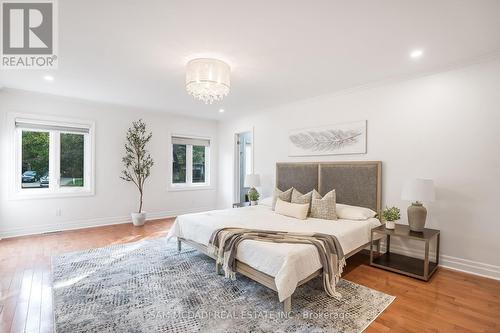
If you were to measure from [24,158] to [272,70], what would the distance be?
186 inches

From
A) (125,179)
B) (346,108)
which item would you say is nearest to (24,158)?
(125,179)

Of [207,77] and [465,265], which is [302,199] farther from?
[207,77]

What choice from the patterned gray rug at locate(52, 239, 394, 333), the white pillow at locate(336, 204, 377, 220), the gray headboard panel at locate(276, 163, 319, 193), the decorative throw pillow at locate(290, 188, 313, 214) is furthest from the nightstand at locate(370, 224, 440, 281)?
the gray headboard panel at locate(276, 163, 319, 193)

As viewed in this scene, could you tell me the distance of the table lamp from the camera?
2.86 m

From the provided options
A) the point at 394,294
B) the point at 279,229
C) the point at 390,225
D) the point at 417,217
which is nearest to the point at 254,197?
the point at 279,229

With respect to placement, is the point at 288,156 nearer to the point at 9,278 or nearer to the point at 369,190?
the point at 369,190

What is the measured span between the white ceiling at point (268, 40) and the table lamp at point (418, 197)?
1.48m

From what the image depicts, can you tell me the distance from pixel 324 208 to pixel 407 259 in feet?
4.05

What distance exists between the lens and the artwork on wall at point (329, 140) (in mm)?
3869

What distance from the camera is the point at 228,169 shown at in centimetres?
656

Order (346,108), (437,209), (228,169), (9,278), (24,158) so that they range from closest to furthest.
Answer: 1. (9,278)
2. (437,209)
3. (346,108)
4. (24,158)
5. (228,169)

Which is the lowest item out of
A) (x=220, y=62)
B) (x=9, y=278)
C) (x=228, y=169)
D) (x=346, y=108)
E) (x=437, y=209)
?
(x=9, y=278)

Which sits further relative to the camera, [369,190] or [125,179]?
A: [125,179]

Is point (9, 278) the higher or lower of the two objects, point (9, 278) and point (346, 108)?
the lower
